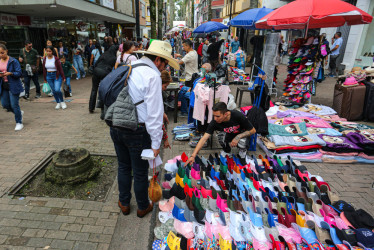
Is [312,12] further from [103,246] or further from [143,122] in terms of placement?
[103,246]

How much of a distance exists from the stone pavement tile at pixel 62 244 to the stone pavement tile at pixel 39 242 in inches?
2.0

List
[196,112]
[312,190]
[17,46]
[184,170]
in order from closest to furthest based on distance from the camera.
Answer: [312,190] < [184,170] < [196,112] < [17,46]

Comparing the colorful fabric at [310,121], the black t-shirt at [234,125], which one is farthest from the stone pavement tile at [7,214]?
the colorful fabric at [310,121]

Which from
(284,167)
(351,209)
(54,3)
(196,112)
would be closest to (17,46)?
(54,3)

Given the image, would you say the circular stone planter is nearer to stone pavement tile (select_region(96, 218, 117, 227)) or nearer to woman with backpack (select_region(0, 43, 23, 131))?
stone pavement tile (select_region(96, 218, 117, 227))

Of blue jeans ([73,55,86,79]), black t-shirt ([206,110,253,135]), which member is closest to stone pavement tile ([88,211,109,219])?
black t-shirt ([206,110,253,135])

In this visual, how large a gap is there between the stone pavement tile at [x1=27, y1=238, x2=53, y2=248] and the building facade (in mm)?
7347

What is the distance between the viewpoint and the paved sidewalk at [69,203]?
239 centimetres

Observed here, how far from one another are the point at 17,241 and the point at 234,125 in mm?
3089

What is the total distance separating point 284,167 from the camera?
332cm

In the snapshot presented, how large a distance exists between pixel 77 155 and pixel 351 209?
3.56 meters

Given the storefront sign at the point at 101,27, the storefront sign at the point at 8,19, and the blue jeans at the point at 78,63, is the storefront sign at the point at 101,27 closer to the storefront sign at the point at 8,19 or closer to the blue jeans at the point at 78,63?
the blue jeans at the point at 78,63

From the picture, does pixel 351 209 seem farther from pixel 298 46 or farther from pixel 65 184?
pixel 298 46

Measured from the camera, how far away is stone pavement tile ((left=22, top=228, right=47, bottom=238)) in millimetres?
2418
